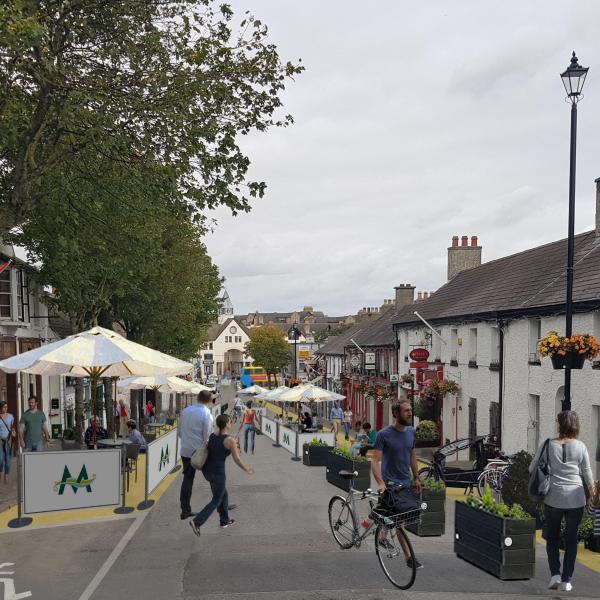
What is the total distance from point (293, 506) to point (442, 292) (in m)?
21.0

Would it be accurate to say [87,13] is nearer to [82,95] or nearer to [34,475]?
[82,95]

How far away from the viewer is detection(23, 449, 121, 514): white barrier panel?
10.1 m

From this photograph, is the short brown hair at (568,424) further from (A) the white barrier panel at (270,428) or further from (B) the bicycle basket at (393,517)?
(A) the white barrier panel at (270,428)

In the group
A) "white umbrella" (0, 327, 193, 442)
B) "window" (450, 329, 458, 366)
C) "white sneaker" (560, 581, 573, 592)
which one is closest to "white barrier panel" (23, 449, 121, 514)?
"white umbrella" (0, 327, 193, 442)

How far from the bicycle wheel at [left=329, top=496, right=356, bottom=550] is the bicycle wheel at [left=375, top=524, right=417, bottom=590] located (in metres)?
0.88

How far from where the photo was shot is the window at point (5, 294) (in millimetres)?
22156

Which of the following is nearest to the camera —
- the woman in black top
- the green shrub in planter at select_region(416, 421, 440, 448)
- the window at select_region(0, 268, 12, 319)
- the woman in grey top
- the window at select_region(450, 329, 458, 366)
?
the woman in grey top

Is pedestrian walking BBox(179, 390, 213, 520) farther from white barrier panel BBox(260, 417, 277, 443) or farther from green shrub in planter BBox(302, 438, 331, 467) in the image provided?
white barrier panel BBox(260, 417, 277, 443)

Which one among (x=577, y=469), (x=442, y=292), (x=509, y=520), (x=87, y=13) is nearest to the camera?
(x=577, y=469)

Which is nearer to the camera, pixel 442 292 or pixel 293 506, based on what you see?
pixel 293 506

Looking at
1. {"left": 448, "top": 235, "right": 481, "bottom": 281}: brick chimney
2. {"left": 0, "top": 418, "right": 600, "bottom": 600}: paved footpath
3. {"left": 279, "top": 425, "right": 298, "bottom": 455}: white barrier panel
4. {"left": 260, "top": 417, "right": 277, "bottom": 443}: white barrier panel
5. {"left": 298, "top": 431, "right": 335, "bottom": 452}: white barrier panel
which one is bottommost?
{"left": 260, "top": 417, "right": 277, "bottom": 443}: white barrier panel

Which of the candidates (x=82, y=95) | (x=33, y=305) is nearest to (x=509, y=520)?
(x=82, y=95)

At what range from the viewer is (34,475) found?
1012 cm

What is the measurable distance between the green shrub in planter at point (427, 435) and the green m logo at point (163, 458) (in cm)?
1460
